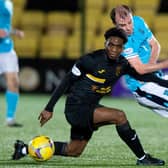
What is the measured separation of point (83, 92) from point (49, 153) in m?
0.64

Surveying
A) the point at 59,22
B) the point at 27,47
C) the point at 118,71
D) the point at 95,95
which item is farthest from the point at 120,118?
the point at 59,22

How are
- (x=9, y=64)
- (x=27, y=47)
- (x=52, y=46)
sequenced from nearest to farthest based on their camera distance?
(x=9, y=64) → (x=27, y=47) → (x=52, y=46)

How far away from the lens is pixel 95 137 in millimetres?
10562

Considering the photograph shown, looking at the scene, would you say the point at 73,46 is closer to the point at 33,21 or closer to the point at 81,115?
the point at 33,21

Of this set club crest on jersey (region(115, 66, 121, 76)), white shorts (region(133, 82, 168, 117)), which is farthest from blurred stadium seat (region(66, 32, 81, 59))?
club crest on jersey (region(115, 66, 121, 76))

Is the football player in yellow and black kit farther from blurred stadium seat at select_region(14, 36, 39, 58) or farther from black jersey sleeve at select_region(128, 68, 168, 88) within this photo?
blurred stadium seat at select_region(14, 36, 39, 58)

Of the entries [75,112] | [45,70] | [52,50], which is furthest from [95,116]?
[52,50]

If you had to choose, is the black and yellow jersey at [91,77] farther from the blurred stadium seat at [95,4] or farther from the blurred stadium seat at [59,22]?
the blurred stadium seat at [59,22]

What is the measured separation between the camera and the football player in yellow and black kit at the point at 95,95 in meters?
7.74

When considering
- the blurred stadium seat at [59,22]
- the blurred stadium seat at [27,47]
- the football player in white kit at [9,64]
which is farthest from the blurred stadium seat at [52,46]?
the football player in white kit at [9,64]

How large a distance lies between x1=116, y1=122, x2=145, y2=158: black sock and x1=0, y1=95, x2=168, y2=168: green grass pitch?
0.15m

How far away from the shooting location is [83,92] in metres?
7.87

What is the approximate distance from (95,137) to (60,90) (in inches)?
115

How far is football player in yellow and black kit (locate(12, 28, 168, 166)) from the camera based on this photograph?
774cm
